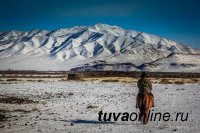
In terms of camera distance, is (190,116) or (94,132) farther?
(190,116)

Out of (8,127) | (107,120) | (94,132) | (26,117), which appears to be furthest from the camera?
(26,117)

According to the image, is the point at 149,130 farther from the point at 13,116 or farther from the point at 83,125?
the point at 13,116

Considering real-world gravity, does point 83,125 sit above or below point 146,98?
below

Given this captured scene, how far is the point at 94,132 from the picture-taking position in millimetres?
14953

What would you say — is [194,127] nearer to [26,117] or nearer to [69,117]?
[69,117]

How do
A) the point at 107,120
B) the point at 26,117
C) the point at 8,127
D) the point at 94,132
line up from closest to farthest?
the point at 94,132 → the point at 8,127 → the point at 107,120 → the point at 26,117

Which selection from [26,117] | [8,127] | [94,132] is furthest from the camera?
[26,117]

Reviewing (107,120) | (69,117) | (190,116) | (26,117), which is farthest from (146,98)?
(26,117)

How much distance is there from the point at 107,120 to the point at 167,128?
3.66 m

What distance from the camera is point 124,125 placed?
16594 mm

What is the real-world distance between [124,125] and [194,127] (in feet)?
10.3

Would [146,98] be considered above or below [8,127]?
above

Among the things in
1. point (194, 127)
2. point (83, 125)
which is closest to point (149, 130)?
point (194, 127)

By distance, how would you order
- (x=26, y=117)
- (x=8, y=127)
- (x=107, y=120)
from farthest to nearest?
1. (x=26, y=117)
2. (x=107, y=120)
3. (x=8, y=127)
